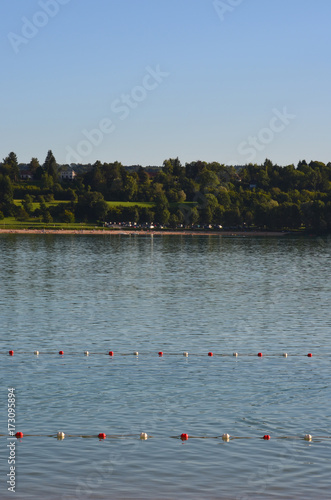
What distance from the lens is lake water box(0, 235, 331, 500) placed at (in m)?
22.4

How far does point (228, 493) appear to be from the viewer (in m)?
21.3

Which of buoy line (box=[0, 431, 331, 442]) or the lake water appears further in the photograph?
buoy line (box=[0, 431, 331, 442])

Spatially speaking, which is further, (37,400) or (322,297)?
(322,297)

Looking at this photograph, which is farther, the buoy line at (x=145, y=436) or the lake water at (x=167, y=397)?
the buoy line at (x=145, y=436)

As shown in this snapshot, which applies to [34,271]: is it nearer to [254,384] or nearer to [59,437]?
[254,384]

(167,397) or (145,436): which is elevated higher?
(167,397)

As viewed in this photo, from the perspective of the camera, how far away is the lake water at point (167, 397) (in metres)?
22.4

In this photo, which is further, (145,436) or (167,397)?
(167,397)

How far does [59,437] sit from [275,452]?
24.0ft

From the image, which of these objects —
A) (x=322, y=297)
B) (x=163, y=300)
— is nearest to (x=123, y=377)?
(x=163, y=300)

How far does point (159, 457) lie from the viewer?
952 inches

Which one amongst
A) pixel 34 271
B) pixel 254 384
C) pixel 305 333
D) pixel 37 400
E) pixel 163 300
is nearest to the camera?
pixel 37 400

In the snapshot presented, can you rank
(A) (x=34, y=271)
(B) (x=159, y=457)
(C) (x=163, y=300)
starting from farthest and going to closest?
(A) (x=34, y=271) < (C) (x=163, y=300) < (B) (x=159, y=457)

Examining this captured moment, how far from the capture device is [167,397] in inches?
1225
